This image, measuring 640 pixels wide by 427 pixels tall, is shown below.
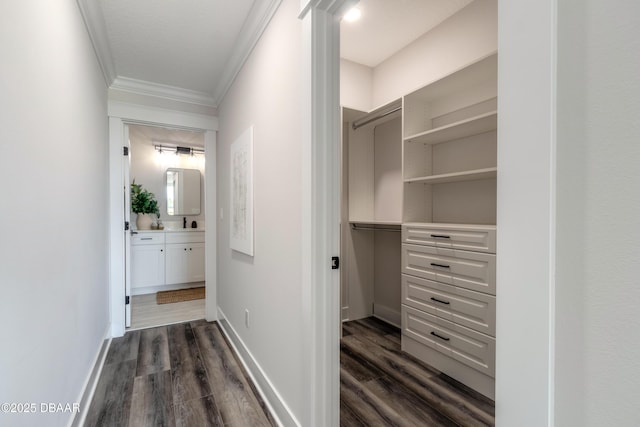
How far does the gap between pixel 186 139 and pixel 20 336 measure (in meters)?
4.12

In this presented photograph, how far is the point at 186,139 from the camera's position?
4.55 metres

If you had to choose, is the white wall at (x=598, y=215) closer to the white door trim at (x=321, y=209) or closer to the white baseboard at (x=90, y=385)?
the white door trim at (x=321, y=209)

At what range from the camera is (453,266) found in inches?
77.2

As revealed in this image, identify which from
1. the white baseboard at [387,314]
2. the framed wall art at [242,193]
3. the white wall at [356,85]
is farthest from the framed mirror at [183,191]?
the white baseboard at [387,314]

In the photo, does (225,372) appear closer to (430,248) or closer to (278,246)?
(278,246)

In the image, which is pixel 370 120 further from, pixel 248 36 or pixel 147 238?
pixel 147 238

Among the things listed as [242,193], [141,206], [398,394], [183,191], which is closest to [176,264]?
[141,206]

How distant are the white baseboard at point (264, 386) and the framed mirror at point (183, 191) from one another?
285cm

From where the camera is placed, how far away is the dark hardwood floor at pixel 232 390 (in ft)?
5.36

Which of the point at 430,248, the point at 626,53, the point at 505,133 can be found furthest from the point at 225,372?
the point at 626,53

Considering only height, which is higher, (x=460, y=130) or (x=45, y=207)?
(x=460, y=130)

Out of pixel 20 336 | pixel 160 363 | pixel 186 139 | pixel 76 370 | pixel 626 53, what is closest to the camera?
pixel 626 53

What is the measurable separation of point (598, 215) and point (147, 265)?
480cm

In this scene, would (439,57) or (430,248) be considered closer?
(430,248)
